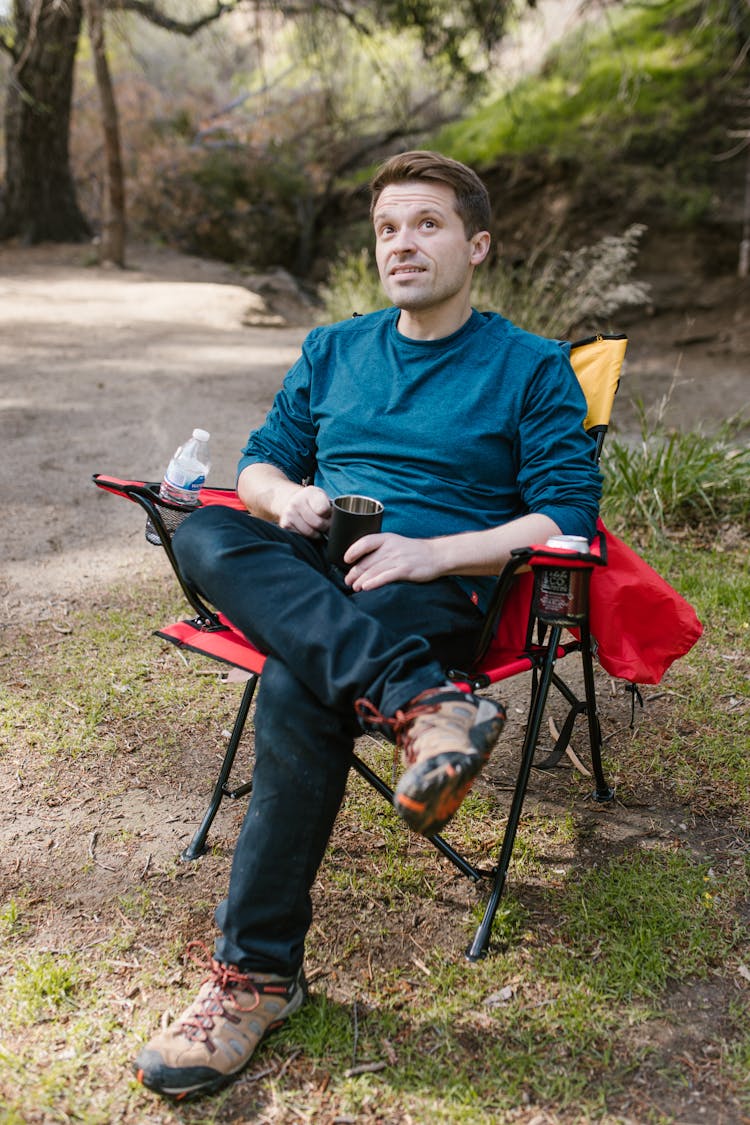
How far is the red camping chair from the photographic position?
6.44 ft

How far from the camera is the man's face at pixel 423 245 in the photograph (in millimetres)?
2283

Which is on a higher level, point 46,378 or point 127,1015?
point 46,378

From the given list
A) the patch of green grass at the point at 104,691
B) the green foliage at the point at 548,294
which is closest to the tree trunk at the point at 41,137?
the green foliage at the point at 548,294

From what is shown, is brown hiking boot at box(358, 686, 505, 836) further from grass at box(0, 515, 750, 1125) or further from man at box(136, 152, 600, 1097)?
grass at box(0, 515, 750, 1125)

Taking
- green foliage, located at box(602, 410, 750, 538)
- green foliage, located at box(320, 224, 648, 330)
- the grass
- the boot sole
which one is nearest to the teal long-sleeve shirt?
the grass

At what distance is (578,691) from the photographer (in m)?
3.12

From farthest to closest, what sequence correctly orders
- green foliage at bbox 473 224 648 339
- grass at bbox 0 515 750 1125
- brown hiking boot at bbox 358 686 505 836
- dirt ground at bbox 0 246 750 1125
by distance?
green foliage at bbox 473 224 648 339
dirt ground at bbox 0 246 750 1125
grass at bbox 0 515 750 1125
brown hiking boot at bbox 358 686 505 836

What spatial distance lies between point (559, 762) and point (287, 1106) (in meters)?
1.33

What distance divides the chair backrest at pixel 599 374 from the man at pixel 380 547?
0.50ft

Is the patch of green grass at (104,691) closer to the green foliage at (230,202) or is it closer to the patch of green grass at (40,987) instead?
the patch of green grass at (40,987)

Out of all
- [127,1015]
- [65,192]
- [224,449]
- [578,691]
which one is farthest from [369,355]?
[65,192]

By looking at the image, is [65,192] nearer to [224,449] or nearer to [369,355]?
[224,449]

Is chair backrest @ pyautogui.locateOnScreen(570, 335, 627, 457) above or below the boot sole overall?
above

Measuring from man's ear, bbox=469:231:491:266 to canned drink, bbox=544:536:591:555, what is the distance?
798 millimetres
